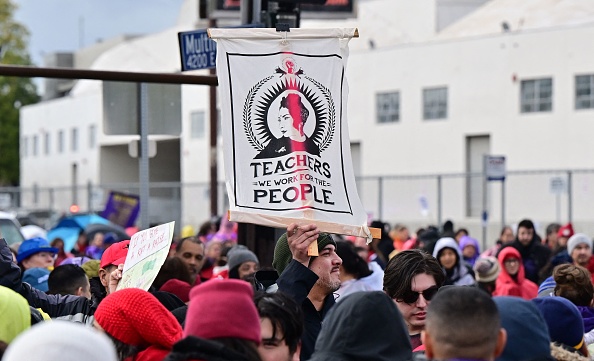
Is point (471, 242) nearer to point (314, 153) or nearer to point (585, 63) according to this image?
point (314, 153)

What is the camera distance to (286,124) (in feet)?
22.8

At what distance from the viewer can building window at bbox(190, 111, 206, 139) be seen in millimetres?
52469

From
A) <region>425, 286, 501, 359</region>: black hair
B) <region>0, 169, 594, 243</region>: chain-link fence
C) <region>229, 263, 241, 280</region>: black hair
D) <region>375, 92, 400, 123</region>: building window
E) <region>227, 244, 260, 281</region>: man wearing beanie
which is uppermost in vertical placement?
<region>375, 92, 400, 123</region>: building window

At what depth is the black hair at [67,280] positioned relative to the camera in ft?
26.3

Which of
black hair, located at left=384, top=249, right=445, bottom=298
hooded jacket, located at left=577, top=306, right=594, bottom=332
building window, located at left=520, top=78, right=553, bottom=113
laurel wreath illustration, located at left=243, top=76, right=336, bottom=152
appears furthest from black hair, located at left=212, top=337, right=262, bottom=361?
building window, located at left=520, top=78, right=553, bottom=113

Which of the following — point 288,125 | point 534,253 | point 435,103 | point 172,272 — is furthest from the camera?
point 435,103

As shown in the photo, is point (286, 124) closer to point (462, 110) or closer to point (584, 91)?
point (584, 91)

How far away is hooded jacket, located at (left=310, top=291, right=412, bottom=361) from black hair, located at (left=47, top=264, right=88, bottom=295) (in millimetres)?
3844

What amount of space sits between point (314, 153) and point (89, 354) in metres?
3.94

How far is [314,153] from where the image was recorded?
694 cm

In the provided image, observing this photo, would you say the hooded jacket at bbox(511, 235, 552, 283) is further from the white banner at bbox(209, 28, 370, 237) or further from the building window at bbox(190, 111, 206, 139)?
the building window at bbox(190, 111, 206, 139)

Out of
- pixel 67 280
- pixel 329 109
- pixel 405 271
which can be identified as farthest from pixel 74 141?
pixel 405 271

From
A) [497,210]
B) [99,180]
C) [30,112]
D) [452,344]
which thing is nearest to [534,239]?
[452,344]

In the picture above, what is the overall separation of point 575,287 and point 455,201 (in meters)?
30.4
